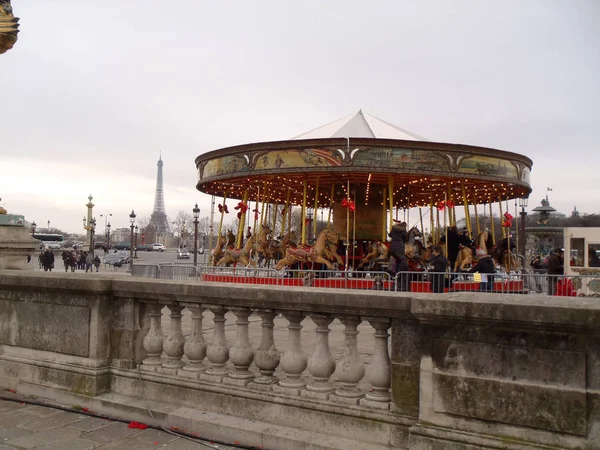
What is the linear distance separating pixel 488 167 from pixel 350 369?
15.5 m

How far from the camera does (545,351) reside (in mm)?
3086

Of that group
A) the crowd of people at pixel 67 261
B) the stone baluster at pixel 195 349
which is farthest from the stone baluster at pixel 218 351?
the crowd of people at pixel 67 261

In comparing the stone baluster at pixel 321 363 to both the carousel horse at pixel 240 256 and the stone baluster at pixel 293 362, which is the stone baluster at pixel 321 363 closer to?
the stone baluster at pixel 293 362

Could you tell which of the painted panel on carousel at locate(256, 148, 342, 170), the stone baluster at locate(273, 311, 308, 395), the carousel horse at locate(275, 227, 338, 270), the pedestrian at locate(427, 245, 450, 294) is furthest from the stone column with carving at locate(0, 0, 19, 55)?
the carousel horse at locate(275, 227, 338, 270)

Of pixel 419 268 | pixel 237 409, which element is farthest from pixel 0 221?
pixel 419 268

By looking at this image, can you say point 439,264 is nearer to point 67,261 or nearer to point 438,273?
point 438,273

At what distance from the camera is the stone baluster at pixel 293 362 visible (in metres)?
4.15

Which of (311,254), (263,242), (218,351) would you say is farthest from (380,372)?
(263,242)

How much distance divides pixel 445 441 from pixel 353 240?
16.8 metres

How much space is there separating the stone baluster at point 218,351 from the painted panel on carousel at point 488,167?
46.6 ft

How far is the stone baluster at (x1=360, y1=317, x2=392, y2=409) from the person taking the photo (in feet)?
12.3

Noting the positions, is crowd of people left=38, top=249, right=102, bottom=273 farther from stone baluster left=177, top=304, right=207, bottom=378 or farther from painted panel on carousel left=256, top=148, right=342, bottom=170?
stone baluster left=177, top=304, right=207, bottom=378

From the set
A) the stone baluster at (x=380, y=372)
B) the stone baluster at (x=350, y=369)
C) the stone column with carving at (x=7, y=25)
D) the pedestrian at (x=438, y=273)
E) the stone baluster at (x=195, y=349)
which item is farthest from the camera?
the pedestrian at (x=438, y=273)

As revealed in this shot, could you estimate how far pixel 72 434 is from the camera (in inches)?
169
